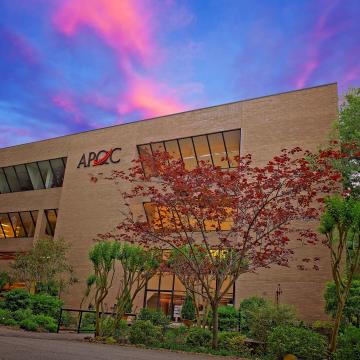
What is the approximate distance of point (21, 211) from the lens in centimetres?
3466

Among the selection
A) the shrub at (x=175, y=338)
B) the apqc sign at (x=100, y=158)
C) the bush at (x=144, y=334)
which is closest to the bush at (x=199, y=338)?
the shrub at (x=175, y=338)

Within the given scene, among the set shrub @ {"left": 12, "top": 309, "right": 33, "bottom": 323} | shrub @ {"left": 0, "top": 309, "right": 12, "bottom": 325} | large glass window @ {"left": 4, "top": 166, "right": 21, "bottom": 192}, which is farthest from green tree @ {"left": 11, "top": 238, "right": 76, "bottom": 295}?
large glass window @ {"left": 4, "top": 166, "right": 21, "bottom": 192}

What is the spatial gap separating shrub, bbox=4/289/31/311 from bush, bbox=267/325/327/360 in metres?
13.5

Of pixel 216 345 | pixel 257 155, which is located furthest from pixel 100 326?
pixel 257 155

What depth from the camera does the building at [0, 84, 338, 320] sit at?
22297mm

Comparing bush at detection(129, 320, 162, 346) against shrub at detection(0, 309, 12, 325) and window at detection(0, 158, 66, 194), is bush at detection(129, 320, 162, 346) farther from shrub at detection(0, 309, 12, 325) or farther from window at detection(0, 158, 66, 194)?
window at detection(0, 158, 66, 194)

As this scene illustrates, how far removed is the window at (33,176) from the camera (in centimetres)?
3412

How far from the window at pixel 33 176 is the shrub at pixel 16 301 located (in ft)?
47.9

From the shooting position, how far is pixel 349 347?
9930mm

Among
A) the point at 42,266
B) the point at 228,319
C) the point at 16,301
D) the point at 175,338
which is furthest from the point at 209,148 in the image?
the point at 175,338

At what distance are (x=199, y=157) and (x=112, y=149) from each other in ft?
23.2

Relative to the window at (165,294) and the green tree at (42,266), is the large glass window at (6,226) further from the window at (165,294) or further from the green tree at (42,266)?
the window at (165,294)

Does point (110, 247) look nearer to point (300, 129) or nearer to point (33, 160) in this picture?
point (300, 129)

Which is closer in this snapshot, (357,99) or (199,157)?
(357,99)
